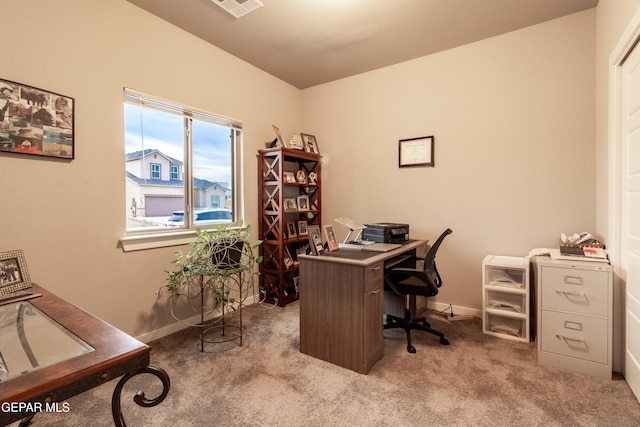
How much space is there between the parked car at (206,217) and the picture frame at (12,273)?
120cm

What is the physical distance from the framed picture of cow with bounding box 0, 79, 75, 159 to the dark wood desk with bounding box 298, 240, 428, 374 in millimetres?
1795

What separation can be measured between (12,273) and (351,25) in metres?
2.91

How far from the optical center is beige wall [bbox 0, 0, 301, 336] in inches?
73.4

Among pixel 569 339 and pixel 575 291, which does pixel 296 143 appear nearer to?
pixel 575 291

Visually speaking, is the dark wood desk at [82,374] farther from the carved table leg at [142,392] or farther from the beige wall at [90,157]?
the beige wall at [90,157]

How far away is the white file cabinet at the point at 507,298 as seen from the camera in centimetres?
247

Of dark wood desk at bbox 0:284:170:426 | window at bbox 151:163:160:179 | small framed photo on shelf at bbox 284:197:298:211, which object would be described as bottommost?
dark wood desk at bbox 0:284:170:426

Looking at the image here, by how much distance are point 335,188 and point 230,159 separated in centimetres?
134

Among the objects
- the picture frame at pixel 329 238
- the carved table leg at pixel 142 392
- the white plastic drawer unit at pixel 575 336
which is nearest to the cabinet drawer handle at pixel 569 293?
the white plastic drawer unit at pixel 575 336

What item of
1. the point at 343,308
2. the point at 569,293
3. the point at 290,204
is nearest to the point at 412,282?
the point at 343,308

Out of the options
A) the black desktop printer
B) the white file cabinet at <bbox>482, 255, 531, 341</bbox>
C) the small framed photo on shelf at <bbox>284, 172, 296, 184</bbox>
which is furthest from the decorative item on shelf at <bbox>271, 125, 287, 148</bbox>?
the white file cabinet at <bbox>482, 255, 531, 341</bbox>

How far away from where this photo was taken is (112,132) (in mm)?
2268

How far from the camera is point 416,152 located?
3.28 m

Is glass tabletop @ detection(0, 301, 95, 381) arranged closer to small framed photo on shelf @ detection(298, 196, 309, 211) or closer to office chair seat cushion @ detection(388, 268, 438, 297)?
office chair seat cushion @ detection(388, 268, 438, 297)
